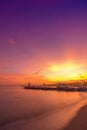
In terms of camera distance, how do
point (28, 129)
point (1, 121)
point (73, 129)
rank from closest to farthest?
point (73, 129) < point (28, 129) < point (1, 121)

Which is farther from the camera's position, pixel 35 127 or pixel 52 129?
pixel 35 127

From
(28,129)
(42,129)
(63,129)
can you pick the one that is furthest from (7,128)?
(63,129)

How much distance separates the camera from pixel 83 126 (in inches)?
550

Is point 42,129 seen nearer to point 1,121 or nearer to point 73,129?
point 73,129

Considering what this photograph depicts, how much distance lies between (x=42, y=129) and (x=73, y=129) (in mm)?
2496

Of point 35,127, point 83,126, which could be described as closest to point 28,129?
point 35,127

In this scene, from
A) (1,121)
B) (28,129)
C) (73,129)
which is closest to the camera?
(73,129)

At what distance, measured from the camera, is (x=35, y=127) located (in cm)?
1507

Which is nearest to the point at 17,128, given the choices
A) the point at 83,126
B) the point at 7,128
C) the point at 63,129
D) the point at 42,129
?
the point at 7,128

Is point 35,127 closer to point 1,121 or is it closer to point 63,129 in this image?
point 63,129

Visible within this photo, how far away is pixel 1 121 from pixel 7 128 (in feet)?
10.7

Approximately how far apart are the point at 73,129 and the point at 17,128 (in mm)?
4605

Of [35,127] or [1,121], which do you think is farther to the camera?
[1,121]

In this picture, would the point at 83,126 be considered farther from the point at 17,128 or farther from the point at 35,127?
the point at 17,128
